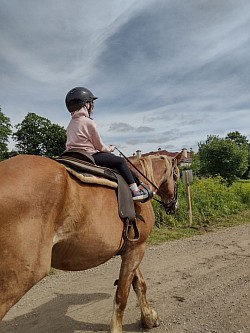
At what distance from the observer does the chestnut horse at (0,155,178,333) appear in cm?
211

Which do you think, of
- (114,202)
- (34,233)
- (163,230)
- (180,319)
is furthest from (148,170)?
(163,230)

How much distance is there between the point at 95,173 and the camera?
9.57 ft

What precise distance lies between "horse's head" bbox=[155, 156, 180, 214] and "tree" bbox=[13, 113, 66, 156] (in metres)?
52.9

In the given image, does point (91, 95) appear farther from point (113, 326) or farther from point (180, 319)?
point (180, 319)

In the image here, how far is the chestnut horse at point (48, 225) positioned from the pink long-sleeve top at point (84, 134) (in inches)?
19.9

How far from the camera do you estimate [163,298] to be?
4.56 metres

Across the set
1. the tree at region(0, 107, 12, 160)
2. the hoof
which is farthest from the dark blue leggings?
the tree at region(0, 107, 12, 160)

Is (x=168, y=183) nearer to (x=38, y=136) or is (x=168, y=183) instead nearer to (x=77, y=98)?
(x=77, y=98)

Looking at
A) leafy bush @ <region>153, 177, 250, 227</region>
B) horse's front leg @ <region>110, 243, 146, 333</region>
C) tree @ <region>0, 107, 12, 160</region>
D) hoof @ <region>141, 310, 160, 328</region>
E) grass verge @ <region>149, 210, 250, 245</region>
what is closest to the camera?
horse's front leg @ <region>110, 243, 146, 333</region>

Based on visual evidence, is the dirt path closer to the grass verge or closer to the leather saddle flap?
the grass verge

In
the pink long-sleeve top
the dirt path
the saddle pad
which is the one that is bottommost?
the dirt path

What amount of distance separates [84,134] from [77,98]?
1.36 feet

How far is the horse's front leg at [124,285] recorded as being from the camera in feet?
11.0

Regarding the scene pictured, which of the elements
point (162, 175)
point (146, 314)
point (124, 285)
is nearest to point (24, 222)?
point (124, 285)
